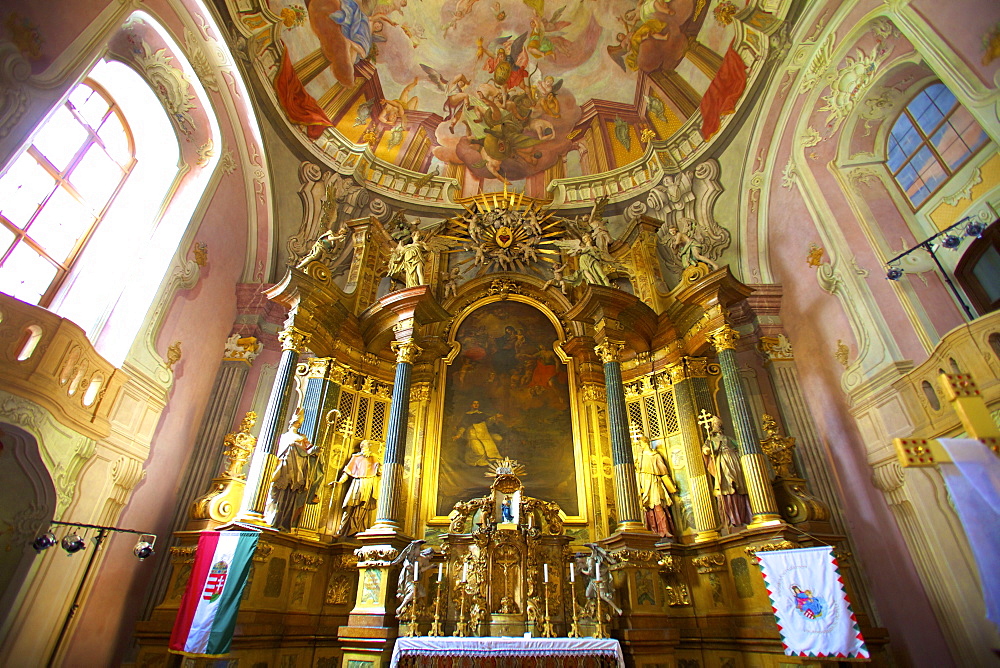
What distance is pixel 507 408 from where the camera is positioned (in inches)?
373

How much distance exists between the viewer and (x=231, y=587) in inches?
243

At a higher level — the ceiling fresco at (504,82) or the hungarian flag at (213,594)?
the ceiling fresco at (504,82)

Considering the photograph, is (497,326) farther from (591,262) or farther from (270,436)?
(270,436)

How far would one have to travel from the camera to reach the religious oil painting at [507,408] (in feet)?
28.7

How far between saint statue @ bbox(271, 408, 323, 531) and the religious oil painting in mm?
2075

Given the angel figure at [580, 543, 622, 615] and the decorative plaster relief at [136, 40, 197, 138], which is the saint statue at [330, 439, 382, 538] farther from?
the decorative plaster relief at [136, 40, 197, 138]

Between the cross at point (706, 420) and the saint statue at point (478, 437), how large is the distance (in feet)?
11.2

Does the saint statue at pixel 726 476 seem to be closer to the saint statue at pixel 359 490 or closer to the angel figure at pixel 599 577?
the angel figure at pixel 599 577

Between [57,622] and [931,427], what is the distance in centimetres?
1085

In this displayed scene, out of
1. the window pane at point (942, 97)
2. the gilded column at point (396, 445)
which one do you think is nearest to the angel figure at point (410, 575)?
the gilded column at point (396, 445)

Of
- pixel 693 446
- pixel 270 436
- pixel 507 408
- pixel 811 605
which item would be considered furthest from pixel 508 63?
pixel 811 605

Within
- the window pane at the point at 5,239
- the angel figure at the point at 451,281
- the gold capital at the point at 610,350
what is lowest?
the window pane at the point at 5,239

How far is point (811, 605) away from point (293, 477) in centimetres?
667

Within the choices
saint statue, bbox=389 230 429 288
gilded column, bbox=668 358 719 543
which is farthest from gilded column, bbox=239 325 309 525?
gilded column, bbox=668 358 719 543
